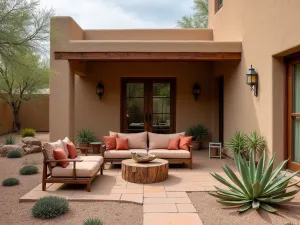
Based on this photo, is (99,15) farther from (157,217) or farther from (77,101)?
(157,217)

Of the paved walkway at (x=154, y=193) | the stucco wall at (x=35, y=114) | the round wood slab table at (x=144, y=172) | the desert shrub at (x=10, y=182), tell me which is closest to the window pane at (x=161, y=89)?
the paved walkway at (x=154, y=193)

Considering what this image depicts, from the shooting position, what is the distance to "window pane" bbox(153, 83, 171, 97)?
37.4 feet

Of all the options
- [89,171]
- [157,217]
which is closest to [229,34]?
[89,171]

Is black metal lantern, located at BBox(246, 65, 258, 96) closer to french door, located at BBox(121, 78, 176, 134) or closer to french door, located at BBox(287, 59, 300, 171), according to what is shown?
french door, located at BBox(287, 59, 300, 171)

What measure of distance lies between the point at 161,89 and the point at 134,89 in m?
1.00

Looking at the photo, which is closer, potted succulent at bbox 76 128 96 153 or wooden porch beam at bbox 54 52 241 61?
wooden porch beam at bbox 54 52 241 61

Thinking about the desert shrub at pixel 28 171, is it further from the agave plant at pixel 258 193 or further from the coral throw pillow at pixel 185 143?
the agave plant at pixel 258 193

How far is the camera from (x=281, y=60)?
6.36 m

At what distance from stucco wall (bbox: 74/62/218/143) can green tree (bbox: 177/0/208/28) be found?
36.5ft

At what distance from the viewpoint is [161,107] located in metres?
11.4

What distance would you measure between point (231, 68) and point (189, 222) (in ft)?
20.5

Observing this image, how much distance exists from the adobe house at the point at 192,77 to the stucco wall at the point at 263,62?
0.06 ft

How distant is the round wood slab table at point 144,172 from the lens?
19.6 ft

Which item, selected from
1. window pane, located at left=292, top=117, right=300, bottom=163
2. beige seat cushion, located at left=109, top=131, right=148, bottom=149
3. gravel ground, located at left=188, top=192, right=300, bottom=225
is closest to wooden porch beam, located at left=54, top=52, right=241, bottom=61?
beige seat cushion, located at left=109, top=131, right=148, bottom=149
